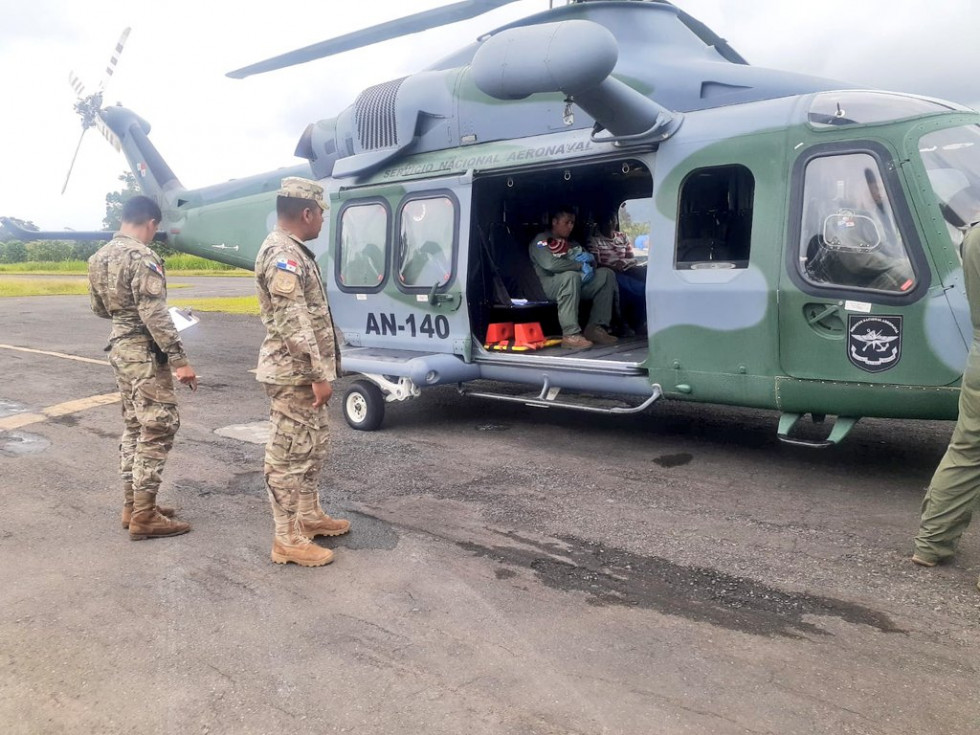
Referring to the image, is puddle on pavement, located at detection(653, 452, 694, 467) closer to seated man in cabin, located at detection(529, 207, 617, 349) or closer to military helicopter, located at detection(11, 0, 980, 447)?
military helicopter, located at detection(11, 0, 980, 447)

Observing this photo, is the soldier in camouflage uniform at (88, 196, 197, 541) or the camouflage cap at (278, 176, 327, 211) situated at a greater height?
the camouflage cap at (278, 176, 327, 211)

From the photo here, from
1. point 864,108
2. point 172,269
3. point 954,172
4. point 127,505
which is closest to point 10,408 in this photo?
point 127,505

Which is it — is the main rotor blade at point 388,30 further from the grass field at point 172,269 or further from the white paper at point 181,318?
the grass field at point 172,269

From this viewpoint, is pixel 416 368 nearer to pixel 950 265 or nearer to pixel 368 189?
pixel 368 189

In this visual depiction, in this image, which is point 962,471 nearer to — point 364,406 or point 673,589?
point 673,589

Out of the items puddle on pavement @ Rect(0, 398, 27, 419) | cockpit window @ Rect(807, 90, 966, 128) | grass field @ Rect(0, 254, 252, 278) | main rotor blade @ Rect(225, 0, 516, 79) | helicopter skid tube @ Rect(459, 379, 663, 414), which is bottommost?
puddle on pavement @ Rect(0, 398, 27, 419)

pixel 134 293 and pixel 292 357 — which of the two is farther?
pixel 134 293

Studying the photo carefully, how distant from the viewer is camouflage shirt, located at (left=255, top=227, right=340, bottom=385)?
12.3ft

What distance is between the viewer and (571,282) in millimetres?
6582

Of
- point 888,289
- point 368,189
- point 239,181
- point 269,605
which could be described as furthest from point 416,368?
point 239,181

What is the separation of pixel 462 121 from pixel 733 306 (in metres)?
2.85

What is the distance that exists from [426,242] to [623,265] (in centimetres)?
219

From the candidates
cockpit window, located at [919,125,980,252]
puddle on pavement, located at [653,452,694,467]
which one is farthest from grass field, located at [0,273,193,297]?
cockpit window, located at [919,125,980,252]

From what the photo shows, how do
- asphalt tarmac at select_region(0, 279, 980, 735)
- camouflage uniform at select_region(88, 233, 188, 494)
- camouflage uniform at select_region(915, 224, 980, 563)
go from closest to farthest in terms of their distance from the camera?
asphalt tarmac at select_region(0, 279, 980, 735), camouflage uniform at select_region(915, 224, 980, 563), camouflage uniform at select_region(88, 233, 188, 494)
